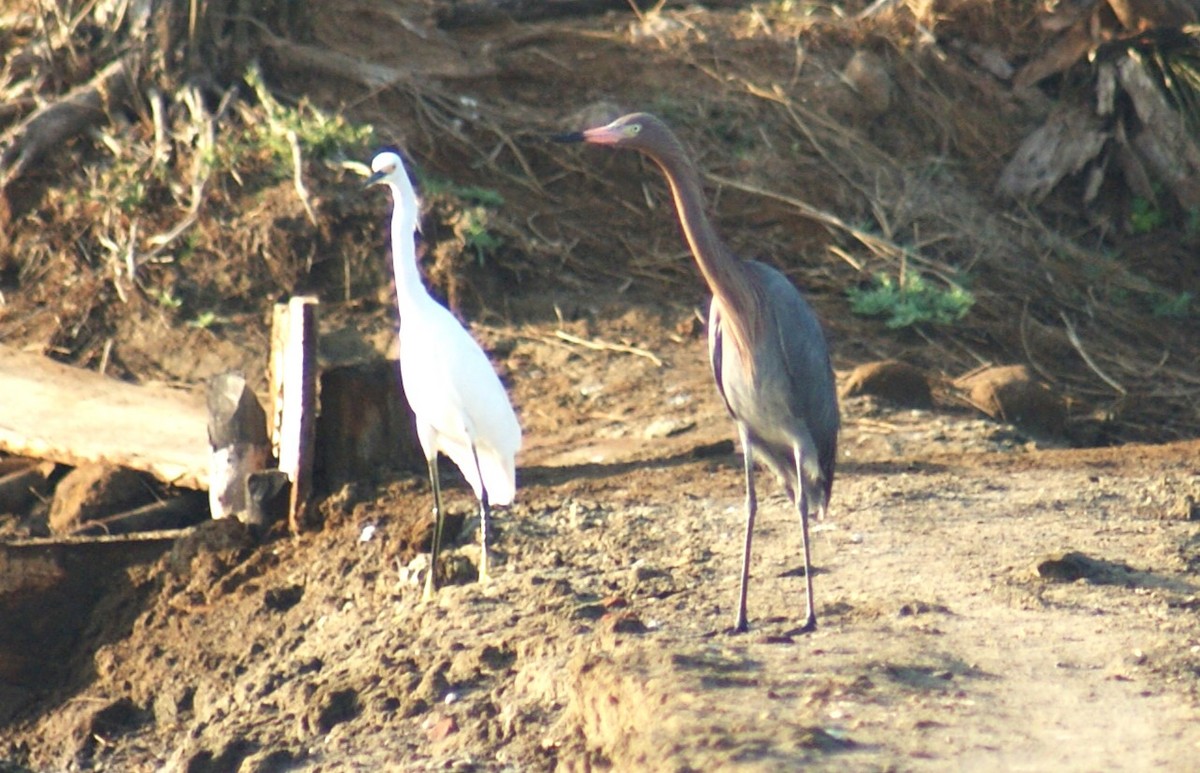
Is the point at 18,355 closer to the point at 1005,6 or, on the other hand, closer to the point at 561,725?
the point at 561,725

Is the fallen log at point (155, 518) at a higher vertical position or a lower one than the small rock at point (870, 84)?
lower

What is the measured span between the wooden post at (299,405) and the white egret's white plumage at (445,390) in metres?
0.50

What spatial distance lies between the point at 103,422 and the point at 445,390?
7.75 feet

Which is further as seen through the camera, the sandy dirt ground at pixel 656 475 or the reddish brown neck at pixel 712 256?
the reddish brown neck at pixel 712 256

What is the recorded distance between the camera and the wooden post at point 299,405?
7.25 metres

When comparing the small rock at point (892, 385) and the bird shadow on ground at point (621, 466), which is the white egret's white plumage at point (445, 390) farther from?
the small rock at point (892, 385)

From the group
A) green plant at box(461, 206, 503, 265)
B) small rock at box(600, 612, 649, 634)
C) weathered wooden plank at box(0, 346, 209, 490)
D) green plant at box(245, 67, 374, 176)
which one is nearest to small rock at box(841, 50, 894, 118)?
green plant at box(461, 206, 503, 265)

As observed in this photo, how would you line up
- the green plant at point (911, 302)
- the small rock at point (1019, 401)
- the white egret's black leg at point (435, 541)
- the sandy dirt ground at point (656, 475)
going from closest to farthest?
the sandy dirt ground at point (656, 475)
the white egret's black leg at point (435, 541)
the small rock at point (1019, 401)
the green plant at point (911, 302)

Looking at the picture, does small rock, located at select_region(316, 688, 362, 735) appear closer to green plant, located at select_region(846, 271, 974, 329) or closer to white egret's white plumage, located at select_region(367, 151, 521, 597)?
white egret's white plumage, located at select_region(367, 151, 521, 597)

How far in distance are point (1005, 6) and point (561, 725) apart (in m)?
8.19

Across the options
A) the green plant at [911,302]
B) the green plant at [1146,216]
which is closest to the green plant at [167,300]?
the green plant at [911,302]

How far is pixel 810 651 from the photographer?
5418 mm

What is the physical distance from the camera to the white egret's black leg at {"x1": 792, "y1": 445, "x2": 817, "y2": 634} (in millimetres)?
5684

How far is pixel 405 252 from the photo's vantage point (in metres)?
6.91
